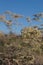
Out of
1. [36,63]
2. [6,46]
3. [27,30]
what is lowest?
[36,63]

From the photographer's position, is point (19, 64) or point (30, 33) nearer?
point (19, 64)

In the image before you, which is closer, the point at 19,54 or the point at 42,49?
the point at 19,54

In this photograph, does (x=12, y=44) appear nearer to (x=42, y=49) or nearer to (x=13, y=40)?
(x=13, y=40)

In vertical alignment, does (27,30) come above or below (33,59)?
above

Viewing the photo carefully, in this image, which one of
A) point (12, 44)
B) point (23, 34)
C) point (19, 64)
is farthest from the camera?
point (23, 34)

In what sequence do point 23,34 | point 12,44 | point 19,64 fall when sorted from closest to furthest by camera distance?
point 19,64
point 12,44
point 23,34

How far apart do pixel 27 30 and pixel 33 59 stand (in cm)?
208

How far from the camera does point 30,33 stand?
41.5 ft

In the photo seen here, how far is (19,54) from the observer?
1077 centimetres

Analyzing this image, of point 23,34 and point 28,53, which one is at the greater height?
point 23,34

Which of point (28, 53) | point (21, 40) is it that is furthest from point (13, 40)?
point (28, 53)

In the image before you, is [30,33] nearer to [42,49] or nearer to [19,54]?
[42,49]

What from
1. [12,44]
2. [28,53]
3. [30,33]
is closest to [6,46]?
[12,44]

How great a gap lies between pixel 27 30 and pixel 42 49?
123 cm
